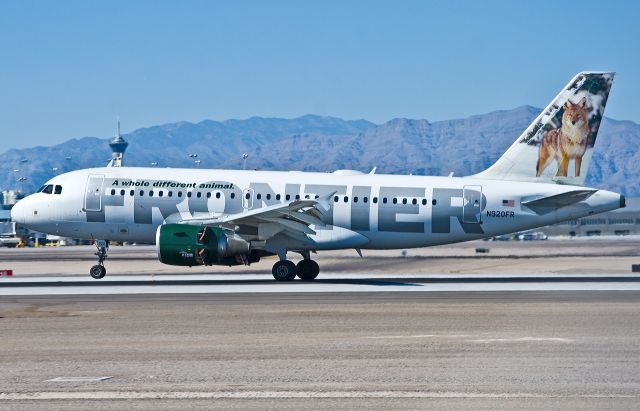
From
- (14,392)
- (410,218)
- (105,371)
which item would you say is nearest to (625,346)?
(105,371)

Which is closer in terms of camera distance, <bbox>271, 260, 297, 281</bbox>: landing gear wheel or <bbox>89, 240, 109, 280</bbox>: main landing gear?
<bbox>271, 260, 297, 281</bbox>: landing gear wheel

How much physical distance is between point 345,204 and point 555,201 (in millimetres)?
8446

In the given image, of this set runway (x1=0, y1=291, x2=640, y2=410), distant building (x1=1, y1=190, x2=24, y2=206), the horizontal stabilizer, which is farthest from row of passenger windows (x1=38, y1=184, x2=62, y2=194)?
distant building (x1=1, y1=190, x2=24, y2=206)

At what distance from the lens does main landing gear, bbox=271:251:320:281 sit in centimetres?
4044

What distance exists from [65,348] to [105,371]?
10.9 ft

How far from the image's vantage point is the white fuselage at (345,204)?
135 ft

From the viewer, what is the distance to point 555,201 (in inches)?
1629

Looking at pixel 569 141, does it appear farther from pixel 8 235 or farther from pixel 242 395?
pixel 8 235

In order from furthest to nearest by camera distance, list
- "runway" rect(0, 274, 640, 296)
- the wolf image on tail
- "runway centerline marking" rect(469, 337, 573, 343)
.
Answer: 1. the wolf image on tail
2. "runway" rect(0, 274, 640, 296)
3. "runway centerline marking" rect(469, 337, 573, 343)

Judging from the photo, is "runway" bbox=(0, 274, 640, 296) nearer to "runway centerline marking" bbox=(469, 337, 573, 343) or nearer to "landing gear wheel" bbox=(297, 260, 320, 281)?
"landing gear wheel" bbox=(297, 260, 320, 281)

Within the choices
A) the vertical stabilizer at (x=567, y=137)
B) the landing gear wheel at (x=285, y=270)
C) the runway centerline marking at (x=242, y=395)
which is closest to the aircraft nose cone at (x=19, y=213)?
the landing gear wheel at (x=285, y=270)

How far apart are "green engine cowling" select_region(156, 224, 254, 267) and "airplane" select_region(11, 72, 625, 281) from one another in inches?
38.0

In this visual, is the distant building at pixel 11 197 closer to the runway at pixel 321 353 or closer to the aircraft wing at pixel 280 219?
the aircraft wing at pixel 280 219

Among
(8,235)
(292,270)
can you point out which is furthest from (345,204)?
(8,235)
